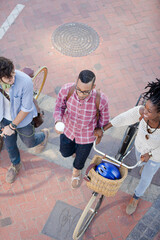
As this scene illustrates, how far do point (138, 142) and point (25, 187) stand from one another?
2117mm

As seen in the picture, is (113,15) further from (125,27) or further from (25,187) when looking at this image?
(25,187)

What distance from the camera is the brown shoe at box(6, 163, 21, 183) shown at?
4.36 meters

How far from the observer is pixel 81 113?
335cm

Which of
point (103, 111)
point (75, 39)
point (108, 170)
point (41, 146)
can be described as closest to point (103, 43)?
point (75, 39)

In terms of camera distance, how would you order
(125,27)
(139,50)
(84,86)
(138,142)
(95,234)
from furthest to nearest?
(125,27) → (139,50) → (95,234) → (138,142) → (84,86)

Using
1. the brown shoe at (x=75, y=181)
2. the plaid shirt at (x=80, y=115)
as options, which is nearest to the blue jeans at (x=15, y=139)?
the plaid shirt at (x=80, y=115)

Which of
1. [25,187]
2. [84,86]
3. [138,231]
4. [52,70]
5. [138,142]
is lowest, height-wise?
[138,231]

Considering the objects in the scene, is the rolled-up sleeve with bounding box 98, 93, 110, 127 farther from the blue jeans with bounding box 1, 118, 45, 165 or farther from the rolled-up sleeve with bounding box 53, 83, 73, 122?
the blue jeans with bounding box 1, 118, 45, 165

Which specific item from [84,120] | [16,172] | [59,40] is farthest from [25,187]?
[59,40]

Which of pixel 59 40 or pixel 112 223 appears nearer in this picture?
pixel 112 223

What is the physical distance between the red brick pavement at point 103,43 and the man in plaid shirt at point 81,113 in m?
1.81

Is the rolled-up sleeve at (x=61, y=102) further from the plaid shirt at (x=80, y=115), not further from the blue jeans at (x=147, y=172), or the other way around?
the blue jeans at (x=147, y=172)

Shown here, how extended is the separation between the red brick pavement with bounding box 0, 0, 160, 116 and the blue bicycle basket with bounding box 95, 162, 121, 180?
7.96ft

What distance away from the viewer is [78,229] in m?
3.49
